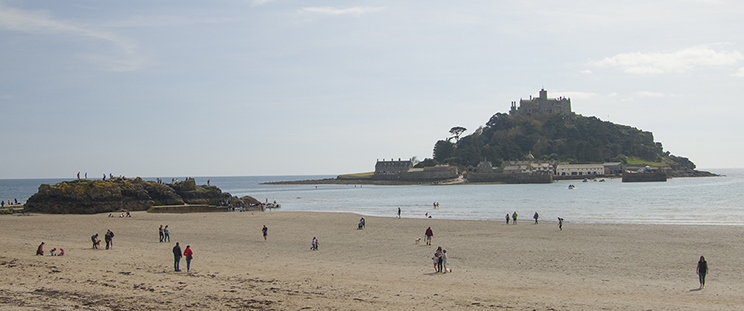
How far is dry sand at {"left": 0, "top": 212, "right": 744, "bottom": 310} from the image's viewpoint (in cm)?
1045

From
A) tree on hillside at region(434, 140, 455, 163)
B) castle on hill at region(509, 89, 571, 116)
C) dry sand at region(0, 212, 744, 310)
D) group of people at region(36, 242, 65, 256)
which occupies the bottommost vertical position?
dry sand at region(0, 212, 744, 310)

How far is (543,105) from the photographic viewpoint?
6545 inches

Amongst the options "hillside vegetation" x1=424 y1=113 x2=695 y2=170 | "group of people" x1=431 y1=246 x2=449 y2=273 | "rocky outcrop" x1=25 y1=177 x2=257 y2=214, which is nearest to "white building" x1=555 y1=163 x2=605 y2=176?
"hillside vegetation" x1=424 y1=113 x2=695 y2=170

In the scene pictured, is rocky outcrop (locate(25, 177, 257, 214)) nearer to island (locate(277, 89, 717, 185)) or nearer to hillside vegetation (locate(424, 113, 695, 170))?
island (locate(277, 89, 717, 185))

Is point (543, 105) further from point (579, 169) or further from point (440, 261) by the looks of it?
point (440, 261)

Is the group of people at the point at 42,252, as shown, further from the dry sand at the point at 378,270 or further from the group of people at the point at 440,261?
the group of people at the point at 440,261

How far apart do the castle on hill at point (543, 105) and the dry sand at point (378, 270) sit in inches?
5768

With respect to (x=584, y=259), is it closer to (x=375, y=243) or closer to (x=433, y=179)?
(x=375, y=243)

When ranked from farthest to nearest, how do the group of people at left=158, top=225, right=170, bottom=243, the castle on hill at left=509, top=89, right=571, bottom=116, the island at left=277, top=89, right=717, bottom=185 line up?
the castle on hill at left=509, top=89, right=571, bottom=116 < the island at left=277, top=89, right=717, bottom=185 < the group of people at left=158, top=225, right=170, bottom=243

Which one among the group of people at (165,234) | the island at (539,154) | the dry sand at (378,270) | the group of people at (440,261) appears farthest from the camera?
the island at (539,154)

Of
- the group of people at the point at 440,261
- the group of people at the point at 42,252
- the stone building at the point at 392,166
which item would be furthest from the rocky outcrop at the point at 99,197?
the stone building at the point at 392,166

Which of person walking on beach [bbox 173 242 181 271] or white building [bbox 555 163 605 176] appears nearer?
person walking on beach [bbox 173 242 181 271]

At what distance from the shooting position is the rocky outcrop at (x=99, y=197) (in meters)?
37.4

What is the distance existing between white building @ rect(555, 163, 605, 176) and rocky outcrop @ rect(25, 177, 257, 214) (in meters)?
111
